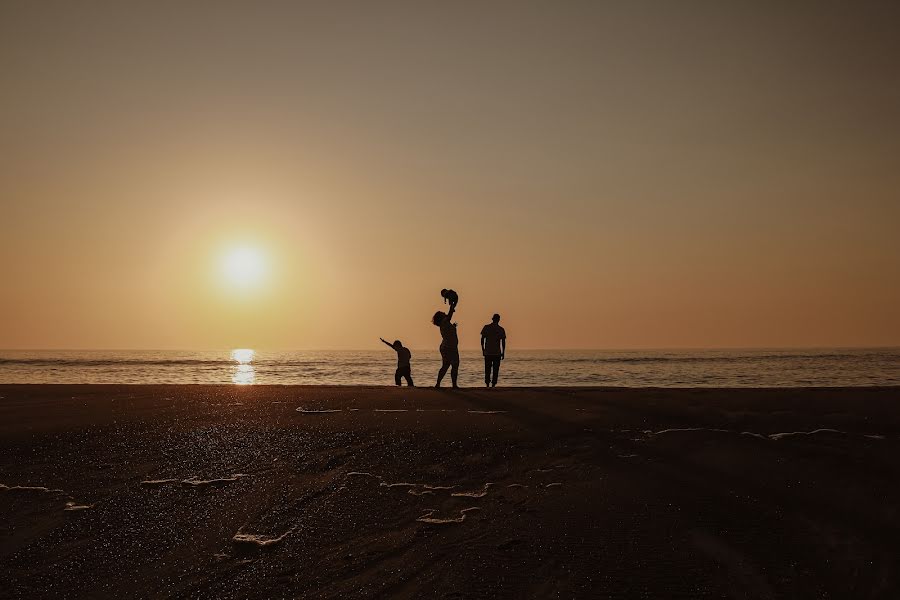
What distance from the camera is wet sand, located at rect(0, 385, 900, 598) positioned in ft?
12.7

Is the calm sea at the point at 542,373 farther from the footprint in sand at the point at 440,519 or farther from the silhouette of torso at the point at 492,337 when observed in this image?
the footprint in sand at the point at 440,519

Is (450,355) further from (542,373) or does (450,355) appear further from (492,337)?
(542,373)

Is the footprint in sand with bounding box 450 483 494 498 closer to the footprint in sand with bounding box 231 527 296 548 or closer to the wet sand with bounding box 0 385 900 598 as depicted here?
the wet sand with bounding box 0 385 900 598

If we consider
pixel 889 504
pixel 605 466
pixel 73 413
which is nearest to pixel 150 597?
pixel 605 466

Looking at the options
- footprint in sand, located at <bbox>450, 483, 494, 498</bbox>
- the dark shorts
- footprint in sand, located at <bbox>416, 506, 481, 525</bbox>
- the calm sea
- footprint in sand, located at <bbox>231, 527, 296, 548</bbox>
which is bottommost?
the calm sea

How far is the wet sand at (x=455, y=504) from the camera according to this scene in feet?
12.7

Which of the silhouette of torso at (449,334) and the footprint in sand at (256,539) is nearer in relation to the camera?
the footprint in sand at (256,539)

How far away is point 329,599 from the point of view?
11.8 feet

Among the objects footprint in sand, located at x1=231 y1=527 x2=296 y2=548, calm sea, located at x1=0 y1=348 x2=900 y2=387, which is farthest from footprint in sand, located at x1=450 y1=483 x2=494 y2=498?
calm sea, located at x1=0 y1=348 x2=900 y2=387

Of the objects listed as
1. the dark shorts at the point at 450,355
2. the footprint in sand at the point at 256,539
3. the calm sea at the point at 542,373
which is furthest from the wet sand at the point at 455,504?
the calm sea at the point at 542,373

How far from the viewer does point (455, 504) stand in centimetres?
521

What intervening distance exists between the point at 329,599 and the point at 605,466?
3393 millimetres

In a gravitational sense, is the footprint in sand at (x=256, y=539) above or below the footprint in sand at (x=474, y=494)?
below

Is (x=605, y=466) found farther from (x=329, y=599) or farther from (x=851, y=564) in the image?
(x=329, y=599)
